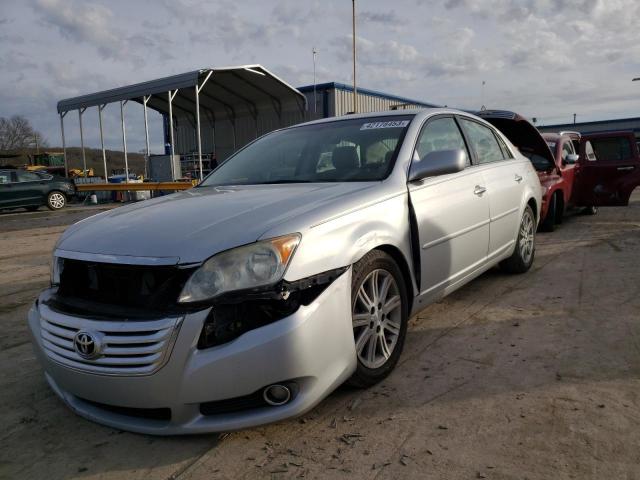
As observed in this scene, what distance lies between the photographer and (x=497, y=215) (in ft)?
13.3

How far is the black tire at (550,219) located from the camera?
7.45 metres

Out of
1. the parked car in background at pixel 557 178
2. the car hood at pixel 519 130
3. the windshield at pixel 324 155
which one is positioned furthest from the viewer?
the parked car in background at pixel 557 178

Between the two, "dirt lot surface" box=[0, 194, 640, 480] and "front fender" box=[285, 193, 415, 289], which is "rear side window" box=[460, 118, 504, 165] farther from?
"front fender" box=[285, 193, 415, 289]

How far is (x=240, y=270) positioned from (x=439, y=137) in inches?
82.6

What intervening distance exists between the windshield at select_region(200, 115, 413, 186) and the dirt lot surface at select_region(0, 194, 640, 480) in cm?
118

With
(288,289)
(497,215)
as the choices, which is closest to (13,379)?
(288,289)

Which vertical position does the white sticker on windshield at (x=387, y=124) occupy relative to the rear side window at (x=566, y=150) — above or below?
above

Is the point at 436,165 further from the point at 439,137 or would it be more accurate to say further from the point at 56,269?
the point at 56,269

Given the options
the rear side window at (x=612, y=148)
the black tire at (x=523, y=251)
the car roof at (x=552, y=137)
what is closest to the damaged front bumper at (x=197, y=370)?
the black tire at (x=523, y=251)

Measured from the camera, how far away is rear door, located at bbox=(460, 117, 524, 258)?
3990 millimetres

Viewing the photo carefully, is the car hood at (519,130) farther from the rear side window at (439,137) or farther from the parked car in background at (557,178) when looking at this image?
the rear side window at (439,137)

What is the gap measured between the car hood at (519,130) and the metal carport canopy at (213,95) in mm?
11650

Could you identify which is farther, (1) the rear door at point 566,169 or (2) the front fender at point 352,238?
(1) the rear door at point 566,169

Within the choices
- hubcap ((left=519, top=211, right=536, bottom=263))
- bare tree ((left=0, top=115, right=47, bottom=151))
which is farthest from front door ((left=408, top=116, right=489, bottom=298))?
bare tree ((left=0, top=115, right=47, bottom=151))
